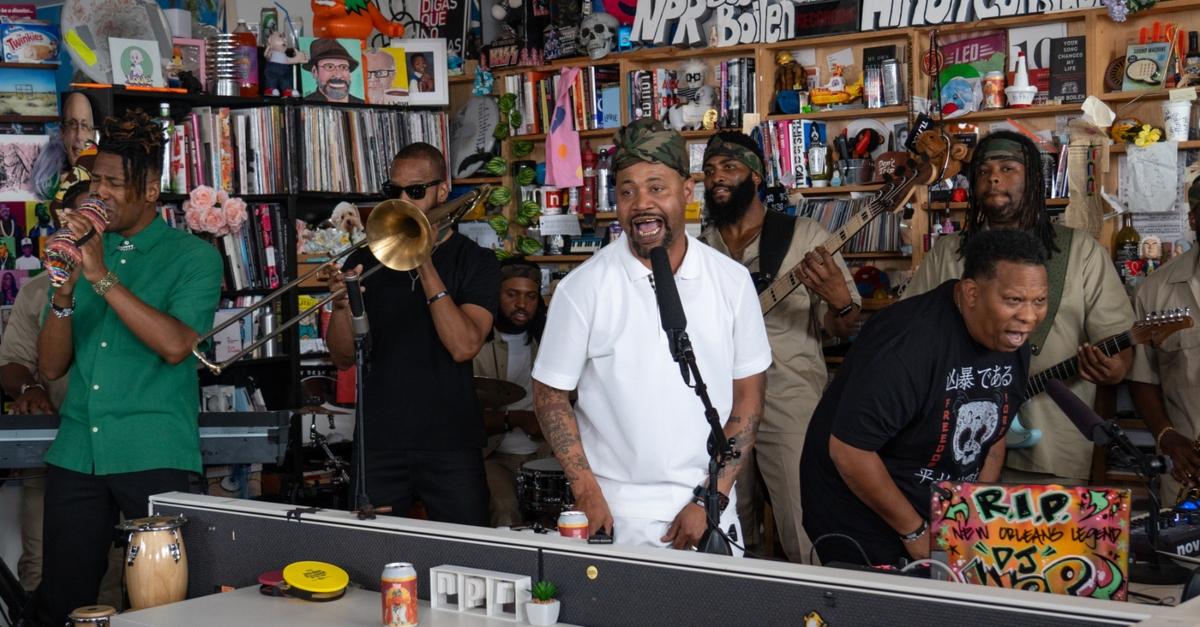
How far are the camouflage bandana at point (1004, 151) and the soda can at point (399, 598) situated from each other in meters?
2.46

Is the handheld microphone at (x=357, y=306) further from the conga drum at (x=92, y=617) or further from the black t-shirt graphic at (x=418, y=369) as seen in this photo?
the black t-shirt graphic at (x=418, y=369)

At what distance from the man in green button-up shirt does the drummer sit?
1958 millimetres

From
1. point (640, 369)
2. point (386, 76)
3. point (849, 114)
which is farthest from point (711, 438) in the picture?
A: point (386, 76)

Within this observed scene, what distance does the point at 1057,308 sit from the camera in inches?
157

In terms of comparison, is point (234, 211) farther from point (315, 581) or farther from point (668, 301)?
point (668, 301)

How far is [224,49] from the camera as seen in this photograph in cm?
582

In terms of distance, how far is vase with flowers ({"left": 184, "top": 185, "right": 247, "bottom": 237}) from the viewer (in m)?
5.39

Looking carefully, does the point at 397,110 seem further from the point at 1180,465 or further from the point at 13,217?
the point at 1180,465

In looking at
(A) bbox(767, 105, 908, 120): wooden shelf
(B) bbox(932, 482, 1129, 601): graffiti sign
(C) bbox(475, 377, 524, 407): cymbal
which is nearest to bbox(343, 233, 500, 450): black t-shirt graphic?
(C) bbox(475, 377, 524, 407): cymbal

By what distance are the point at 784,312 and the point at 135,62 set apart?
2940 mm

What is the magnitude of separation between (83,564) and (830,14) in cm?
412

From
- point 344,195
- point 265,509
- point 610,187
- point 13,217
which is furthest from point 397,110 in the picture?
point 265,509

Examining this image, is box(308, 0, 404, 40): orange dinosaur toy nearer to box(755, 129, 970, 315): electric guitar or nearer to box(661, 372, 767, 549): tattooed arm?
box(755, 129, 970, 315): electric guitar

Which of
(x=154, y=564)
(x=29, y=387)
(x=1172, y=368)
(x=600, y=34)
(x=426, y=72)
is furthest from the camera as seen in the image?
(x=600, y=34)
